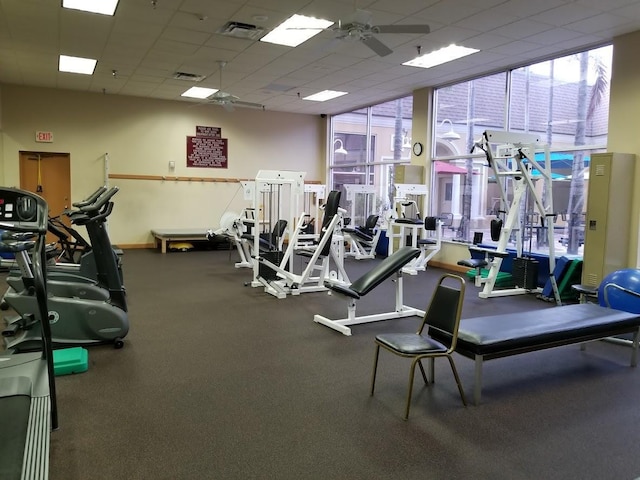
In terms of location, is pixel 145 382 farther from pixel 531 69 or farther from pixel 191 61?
pixel 531 69

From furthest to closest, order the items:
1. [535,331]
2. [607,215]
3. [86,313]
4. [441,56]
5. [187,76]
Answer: [187,76] → [441,56] → [607,215] → [86,313] → [535,331]

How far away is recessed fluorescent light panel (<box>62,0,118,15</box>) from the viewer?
16.4 feet

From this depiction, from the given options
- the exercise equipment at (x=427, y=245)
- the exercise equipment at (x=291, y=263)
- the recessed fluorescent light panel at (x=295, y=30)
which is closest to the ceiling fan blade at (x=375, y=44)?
the recessed fluorescent light panel at (x=295, y=30)

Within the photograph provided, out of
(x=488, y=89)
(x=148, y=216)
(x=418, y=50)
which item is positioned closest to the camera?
(x=418, y=50)

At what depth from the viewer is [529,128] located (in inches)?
287

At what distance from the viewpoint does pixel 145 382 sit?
3395 mm

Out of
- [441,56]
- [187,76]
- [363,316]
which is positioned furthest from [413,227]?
[187,76]

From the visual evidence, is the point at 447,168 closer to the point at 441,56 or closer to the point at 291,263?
the point at 441,56

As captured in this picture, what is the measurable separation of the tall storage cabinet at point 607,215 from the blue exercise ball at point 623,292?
90cm

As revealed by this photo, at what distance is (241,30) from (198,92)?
4.14 meters

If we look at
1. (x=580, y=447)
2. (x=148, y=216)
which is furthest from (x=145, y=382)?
(x=148, y=216)

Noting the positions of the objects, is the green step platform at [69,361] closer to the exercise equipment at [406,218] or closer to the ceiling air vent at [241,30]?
the ceiling air vent at [241,30]

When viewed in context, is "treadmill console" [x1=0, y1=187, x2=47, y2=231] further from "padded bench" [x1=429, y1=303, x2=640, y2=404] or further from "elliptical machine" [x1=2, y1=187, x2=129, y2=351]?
"padded bench" [x1=429, y1=303, x2=640, y2=404]

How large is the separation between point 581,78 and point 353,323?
15.6ft
